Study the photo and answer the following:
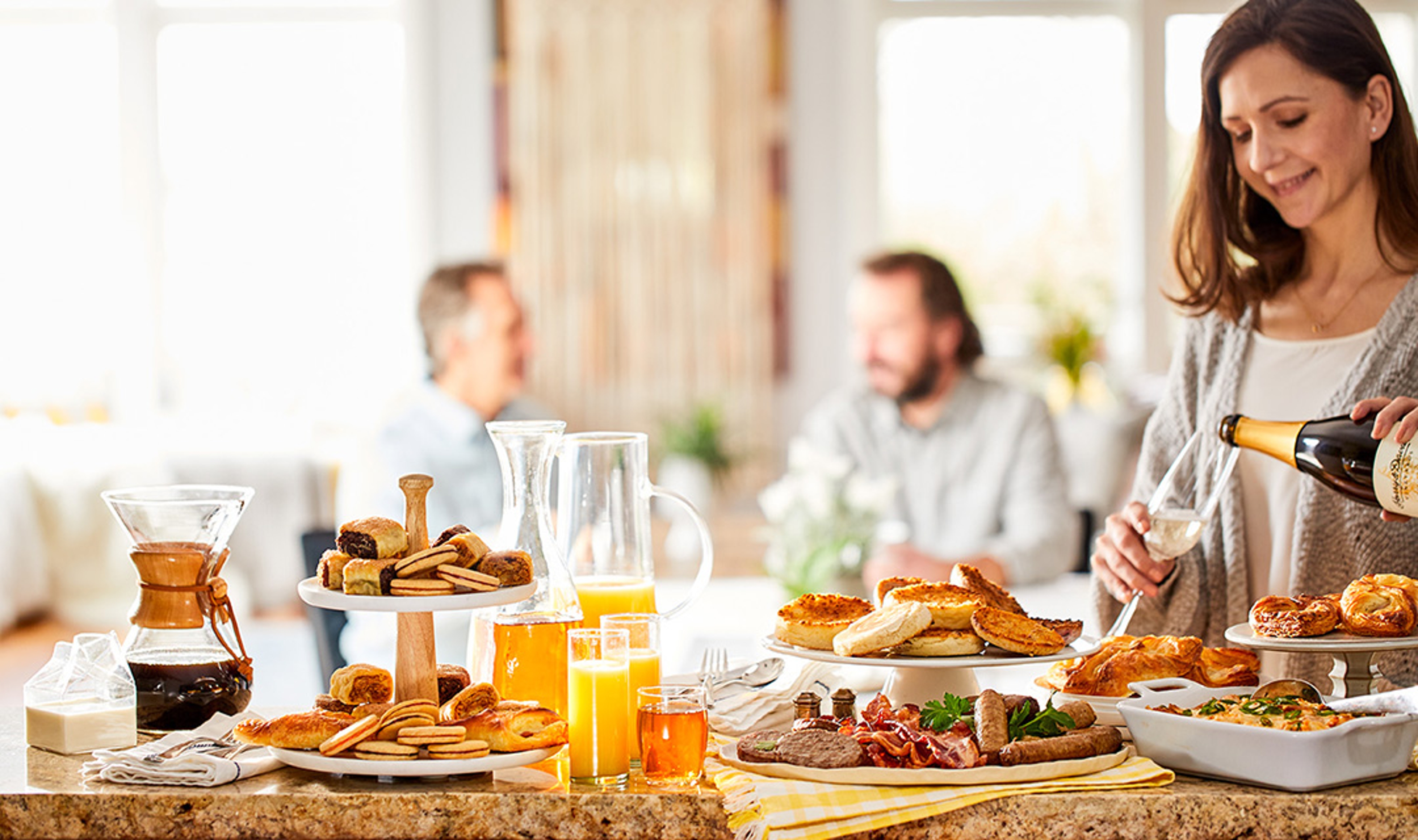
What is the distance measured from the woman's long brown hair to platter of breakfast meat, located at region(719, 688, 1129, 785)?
37.4 inches

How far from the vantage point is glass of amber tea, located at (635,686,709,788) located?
126cm

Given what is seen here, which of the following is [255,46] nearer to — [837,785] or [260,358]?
[260,358]

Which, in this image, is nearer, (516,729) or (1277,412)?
(516,729)

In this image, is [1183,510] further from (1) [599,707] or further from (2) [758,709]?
(1) [599,707]

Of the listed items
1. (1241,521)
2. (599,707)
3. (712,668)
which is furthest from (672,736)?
(1241,521)

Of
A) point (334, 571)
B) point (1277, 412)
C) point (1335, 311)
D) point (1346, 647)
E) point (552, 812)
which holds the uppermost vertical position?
point (1335, 311)

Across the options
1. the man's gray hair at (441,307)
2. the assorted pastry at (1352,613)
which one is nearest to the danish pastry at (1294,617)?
the assorted pastry at (1352,613)

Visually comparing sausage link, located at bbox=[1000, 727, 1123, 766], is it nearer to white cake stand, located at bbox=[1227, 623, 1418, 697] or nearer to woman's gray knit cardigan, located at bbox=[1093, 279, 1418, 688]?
white cake stand, located at bbox=[1227, 623, 1418, 697]

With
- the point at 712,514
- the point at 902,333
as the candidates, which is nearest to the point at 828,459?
the point at 902,333

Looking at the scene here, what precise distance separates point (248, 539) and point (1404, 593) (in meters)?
4.86

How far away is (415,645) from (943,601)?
50 centimetres

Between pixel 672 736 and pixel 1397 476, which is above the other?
pixel 1397 476

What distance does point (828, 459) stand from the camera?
2.75 metres

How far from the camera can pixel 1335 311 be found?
197 cm
